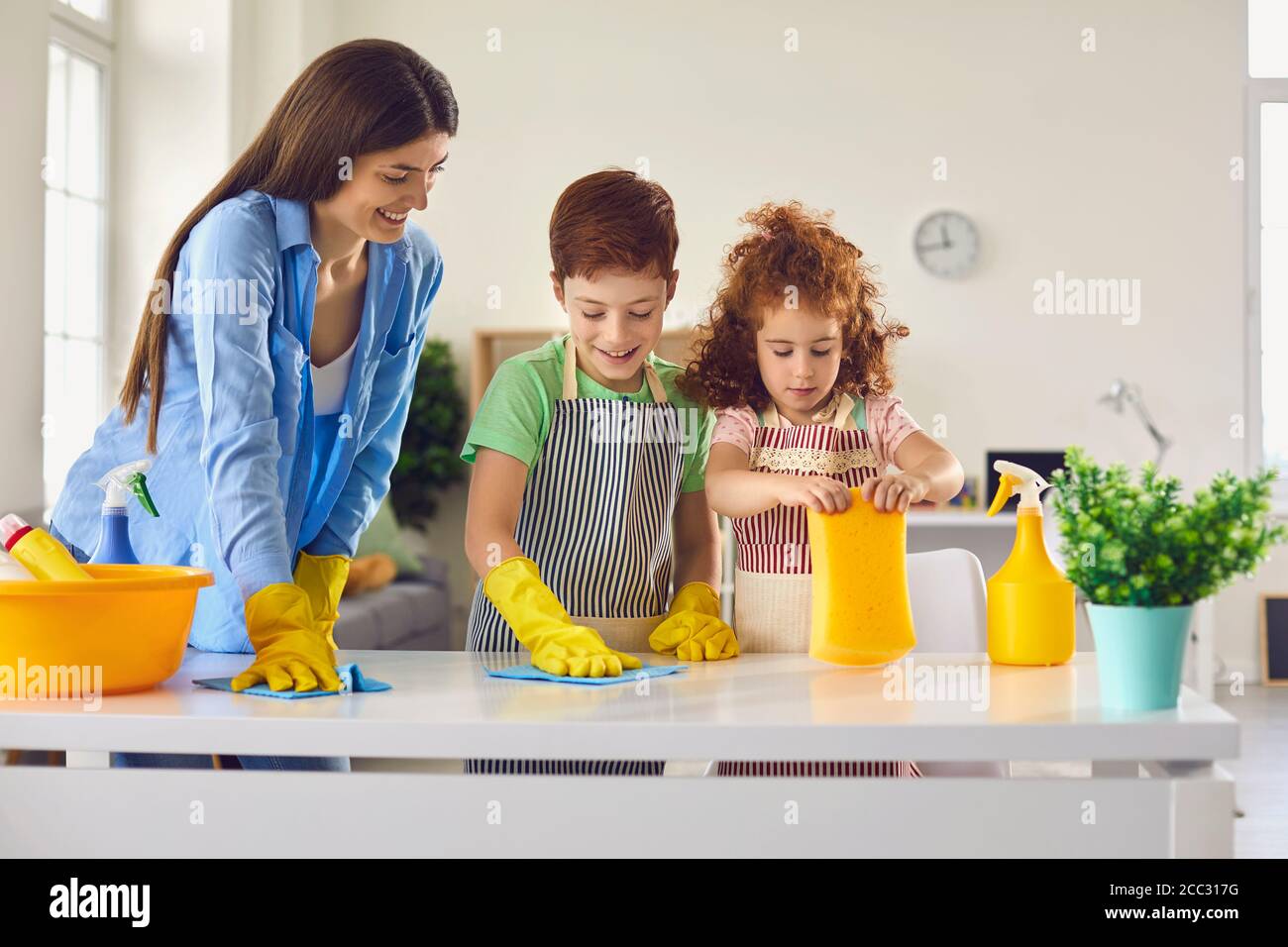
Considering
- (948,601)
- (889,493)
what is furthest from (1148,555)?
(948,601)

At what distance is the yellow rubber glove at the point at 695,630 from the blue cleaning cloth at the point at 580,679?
0.07 metres

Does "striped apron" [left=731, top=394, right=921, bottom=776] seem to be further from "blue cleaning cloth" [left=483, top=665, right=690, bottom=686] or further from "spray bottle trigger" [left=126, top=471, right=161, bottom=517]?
"spray bottle trigger" [left=126, top=471, right=161, bottom=517]

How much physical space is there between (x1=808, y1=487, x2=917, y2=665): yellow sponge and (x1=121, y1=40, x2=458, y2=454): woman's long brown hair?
0.59 meters

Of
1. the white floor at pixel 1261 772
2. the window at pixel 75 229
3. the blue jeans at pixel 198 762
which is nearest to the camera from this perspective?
the blue jeans at pixel 198 762

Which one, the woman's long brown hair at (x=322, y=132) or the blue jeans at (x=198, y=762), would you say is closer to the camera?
the blue jeans at (x=198, y=762)

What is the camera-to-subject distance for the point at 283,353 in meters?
1.31

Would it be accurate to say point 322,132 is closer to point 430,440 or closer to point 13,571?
point 13,571

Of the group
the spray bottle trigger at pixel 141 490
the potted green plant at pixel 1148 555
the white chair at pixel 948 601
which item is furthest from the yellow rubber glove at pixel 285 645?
the white chair at pixel 948 601

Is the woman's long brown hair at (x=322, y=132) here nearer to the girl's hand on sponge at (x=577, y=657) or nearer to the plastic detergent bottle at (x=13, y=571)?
the plastic detergent bottle at (x=13, y=571)

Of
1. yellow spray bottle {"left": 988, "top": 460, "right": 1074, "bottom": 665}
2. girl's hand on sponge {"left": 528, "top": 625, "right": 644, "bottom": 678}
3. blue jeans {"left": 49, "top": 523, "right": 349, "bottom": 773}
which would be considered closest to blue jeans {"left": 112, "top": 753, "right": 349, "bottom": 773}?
blue jeans {"left": 49, "top": 523, "right": 349, "bottom": 773}

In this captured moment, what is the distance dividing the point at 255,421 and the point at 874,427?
69 cm

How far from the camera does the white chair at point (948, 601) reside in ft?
5.27
